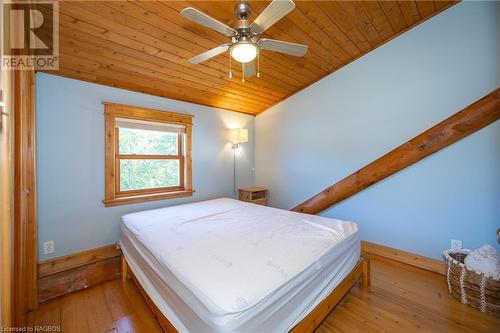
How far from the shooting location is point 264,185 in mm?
4141

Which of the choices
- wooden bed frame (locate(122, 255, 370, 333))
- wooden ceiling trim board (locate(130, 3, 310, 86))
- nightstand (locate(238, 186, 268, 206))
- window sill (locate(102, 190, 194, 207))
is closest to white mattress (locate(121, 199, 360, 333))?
wooden bed frame (locate(122, 255, 370, 333))

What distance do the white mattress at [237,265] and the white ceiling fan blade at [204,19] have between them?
5.03 ft

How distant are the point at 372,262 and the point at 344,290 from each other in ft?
3.81

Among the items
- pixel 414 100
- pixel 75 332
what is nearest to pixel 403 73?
pixel 414 100

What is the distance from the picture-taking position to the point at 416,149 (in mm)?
2400

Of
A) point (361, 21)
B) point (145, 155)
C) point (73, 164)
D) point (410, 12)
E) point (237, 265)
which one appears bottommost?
point (237, 265)

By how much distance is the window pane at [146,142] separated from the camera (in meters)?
2.69

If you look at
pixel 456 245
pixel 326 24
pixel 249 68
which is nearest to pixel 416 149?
pixel 456 245

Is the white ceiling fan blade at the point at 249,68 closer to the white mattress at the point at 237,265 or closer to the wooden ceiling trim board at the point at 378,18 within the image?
the wooden ceiling trim board at the point at 378,18

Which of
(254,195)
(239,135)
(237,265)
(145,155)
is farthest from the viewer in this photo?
(254,195)

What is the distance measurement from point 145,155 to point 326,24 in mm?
2692

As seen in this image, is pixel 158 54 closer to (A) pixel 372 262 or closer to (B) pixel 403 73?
(B) pixel 403 73

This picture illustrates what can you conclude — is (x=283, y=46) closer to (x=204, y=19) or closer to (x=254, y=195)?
(x=204, y=19)

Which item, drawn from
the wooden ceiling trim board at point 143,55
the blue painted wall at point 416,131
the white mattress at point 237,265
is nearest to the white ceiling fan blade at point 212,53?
the wooden ceiling trim board at point 143,55
